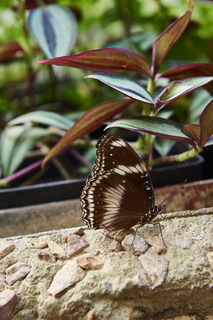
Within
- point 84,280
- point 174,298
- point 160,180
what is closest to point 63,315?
point 84,280

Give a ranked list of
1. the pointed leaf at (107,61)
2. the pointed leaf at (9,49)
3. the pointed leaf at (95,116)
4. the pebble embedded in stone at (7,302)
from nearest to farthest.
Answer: the pebble embedded in stone at (7,302) < the pointed leaf at (107,61) < the pointed leaf at (95,116) < the pointed leaf at (9,49)

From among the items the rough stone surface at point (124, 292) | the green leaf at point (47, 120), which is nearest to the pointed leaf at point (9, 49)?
the green leaf at point (47, 120)

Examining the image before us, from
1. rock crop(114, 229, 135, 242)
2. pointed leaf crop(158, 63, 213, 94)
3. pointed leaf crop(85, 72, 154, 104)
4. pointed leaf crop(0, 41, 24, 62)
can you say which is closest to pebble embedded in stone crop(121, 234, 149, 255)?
rock crop(114, 229, 135, 242)

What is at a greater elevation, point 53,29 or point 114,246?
point 53,29

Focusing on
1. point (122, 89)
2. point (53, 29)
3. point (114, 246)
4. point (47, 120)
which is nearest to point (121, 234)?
point (114, 246)

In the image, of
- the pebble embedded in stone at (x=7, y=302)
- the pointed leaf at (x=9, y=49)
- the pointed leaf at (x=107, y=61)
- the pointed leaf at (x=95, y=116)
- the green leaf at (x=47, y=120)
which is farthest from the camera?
the pointed leaf at (x=9, y=49)

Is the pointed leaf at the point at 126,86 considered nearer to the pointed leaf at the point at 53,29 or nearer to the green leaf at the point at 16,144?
the pointed leaf at the point at 53,29

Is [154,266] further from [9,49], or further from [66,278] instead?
[9,49]
